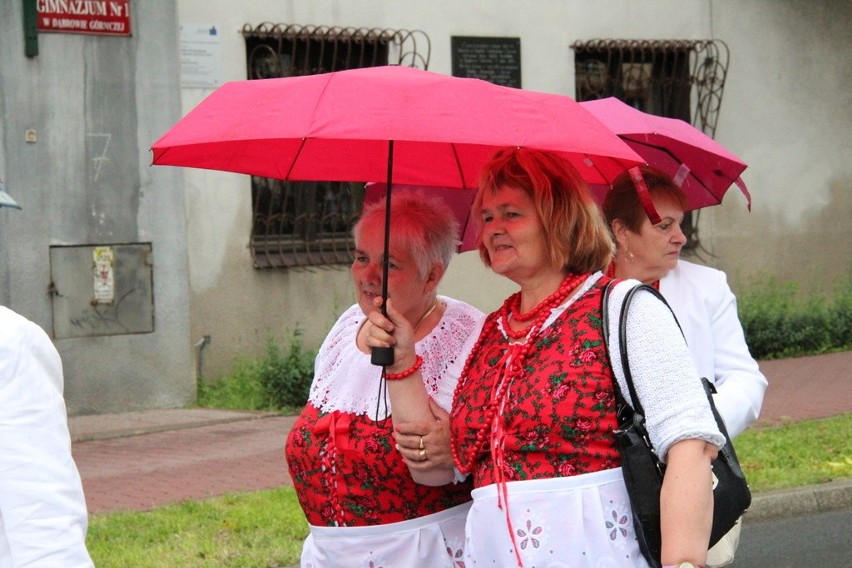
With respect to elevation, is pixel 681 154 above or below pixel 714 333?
above

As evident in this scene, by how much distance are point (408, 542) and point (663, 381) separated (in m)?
0.95

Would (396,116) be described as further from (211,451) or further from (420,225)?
(211,451)

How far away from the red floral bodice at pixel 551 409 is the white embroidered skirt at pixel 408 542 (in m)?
0.40

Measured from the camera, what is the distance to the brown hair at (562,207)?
10.5 feet

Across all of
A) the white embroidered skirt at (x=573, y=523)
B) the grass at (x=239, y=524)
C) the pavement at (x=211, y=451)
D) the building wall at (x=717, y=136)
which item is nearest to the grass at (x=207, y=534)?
the grass at (x=239, y=524)

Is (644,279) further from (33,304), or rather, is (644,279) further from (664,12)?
(664,12)

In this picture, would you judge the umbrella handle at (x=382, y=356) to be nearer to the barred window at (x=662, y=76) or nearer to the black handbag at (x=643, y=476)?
the black handbag at (x=643, y=476)

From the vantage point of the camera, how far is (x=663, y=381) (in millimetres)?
2895

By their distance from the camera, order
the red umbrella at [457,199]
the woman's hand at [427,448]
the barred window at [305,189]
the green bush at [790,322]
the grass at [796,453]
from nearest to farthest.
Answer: the woman's hand at [427,448]
the red umbrella at [457,199]
the grass at [796,453]
the barred window at [305,189]
the green bush at [790,322]

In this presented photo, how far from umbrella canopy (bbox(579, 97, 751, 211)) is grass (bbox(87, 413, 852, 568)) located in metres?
2.92

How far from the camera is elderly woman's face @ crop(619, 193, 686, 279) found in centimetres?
423

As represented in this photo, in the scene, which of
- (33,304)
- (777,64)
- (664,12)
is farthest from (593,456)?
(777,64)

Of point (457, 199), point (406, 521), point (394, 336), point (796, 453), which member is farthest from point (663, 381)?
point (796, 453)

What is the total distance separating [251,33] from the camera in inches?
477
